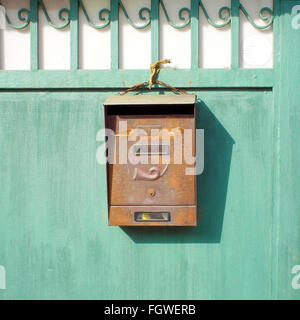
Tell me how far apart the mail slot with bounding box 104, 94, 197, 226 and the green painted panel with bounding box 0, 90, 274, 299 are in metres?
0.21

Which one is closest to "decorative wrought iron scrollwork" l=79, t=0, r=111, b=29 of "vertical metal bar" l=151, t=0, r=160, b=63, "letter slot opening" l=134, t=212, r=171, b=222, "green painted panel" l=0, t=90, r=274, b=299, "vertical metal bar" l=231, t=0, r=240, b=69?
"vertical metal bar" l=151, t=0, r=160, b=63

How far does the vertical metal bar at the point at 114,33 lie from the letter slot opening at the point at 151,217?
88 centimetres

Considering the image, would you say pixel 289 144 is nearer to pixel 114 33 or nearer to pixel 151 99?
pixel 151 99

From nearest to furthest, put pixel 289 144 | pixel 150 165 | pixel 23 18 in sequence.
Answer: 1. pixel 150 165
2. pixel 289 144
3. pixel 23 18

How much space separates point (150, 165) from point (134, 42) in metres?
0.78

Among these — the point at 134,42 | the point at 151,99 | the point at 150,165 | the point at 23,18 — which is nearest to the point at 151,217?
the point at 150,165

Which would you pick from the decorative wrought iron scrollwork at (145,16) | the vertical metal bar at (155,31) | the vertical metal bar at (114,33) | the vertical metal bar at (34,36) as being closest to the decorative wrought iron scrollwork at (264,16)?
the decorative wrought iron scrollwork at (145,16)

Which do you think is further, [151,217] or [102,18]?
[102,18]

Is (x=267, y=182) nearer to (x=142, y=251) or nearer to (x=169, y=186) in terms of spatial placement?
(x=169, y=186)

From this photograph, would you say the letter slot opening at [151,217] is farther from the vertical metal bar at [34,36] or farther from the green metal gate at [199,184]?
the vertical metal bar at [34,36]

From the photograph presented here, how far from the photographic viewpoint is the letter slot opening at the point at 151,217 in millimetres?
2260

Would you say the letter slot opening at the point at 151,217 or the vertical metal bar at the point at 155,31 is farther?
the vertical metal bar at the point at 155,31

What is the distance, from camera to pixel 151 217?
2.27m

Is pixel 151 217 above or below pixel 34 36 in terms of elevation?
below
